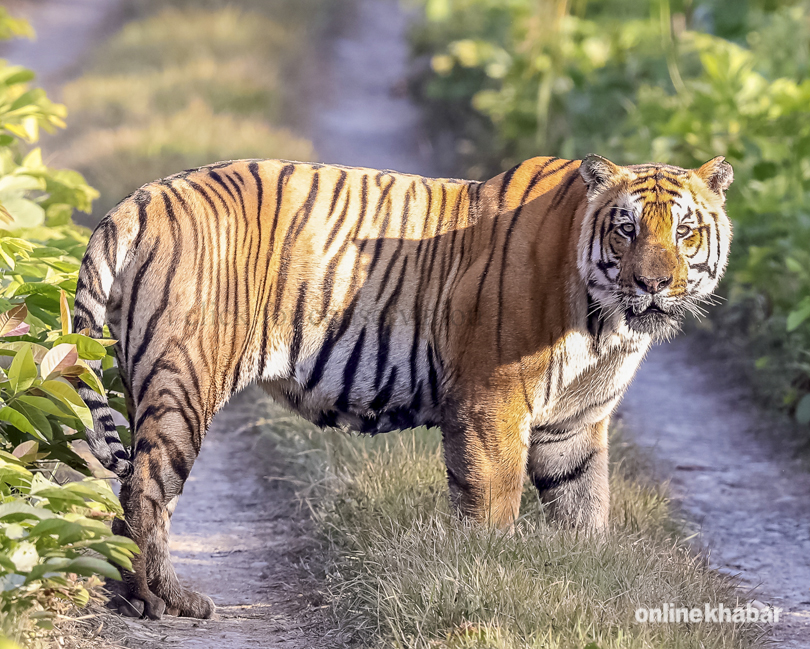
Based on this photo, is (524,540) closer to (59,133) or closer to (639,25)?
(639,25)

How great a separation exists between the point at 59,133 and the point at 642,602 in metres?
10.1

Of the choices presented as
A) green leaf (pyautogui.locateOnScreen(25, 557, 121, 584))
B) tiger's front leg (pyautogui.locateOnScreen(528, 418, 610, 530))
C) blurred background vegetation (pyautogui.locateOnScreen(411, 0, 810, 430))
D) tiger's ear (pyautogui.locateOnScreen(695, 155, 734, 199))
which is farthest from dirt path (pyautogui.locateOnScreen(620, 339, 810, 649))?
green leaf (pyautogui.locateOnScreen(25, 557, 121, 584))

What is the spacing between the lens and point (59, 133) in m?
11.2

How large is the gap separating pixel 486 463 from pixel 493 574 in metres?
0.41

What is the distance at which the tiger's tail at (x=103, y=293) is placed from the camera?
3.00 m

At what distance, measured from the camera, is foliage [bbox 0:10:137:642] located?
2436 millimetres

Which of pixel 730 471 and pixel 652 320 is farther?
pixel 730 471

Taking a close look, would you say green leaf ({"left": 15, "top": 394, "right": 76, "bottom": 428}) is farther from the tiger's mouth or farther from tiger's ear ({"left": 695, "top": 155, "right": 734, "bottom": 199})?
tiger's ear ({"left": 695, "top": 155, "right": 734, "bottom": 199})

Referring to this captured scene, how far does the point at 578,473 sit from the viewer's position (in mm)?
3604

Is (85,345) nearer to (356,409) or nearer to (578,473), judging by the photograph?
(356,409)

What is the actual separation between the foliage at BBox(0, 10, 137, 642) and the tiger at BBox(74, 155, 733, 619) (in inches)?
7.1

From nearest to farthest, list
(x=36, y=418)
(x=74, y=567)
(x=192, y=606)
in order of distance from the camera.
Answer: (x=74, y=567) → (x=36, y=418) → (x=192, y=606)

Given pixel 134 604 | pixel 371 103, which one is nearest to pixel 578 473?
pixel 134 604

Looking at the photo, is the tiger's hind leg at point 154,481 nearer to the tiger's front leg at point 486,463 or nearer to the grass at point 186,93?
the tiger's front leg at point 486,463
